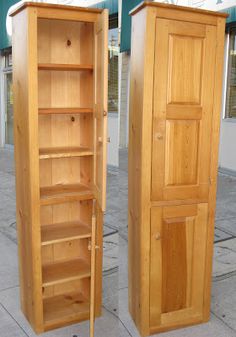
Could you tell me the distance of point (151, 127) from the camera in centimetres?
202

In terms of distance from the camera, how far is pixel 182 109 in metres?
2.09

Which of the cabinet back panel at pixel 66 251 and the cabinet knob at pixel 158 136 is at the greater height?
the cabinet knob at pixel 158 136

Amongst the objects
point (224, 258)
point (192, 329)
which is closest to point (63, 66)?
point (192, 329)

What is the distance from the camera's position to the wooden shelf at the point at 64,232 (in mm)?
2260

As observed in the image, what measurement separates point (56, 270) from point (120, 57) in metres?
1.34

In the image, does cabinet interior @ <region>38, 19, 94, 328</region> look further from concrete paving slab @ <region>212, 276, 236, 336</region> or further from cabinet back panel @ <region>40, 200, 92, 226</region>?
concrete paving slab @ <region>212, 276, 236, 336</region>

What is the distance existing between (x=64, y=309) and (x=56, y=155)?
97 cm

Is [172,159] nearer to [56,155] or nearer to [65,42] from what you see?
[56,155]

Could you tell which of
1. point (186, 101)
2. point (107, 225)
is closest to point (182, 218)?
point (107, 225)

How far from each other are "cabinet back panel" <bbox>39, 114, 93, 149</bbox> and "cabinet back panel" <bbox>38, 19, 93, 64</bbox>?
319 millimetres

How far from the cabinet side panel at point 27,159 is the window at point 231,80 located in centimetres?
397

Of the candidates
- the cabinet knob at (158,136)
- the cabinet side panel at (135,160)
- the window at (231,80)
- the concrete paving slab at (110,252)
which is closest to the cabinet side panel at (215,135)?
the cabinet knob at (158,136)

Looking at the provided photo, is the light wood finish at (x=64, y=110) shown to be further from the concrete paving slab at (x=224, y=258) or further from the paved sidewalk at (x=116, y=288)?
the concrete paving slab at (x=224, y=258)

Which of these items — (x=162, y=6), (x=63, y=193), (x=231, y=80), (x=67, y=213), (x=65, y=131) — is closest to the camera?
(x=162, y=6)
